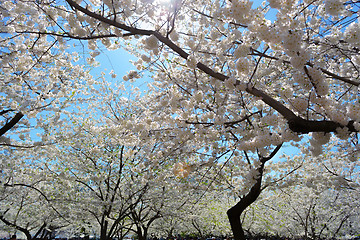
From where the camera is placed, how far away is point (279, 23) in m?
2.18

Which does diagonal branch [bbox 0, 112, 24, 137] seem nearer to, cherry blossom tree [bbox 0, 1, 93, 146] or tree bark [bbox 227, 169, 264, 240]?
cherry blossom tree [bbox 0, 1, 93, 146]

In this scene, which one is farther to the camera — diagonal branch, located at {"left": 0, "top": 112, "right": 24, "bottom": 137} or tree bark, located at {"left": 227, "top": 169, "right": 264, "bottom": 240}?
diagonal branch, located at {"left": 0, "top": 112, "right": 24, "bottom": 137}

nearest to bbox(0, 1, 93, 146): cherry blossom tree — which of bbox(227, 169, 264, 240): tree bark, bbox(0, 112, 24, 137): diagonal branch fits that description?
bbox(0, 112, 24, 137): diagonal branch

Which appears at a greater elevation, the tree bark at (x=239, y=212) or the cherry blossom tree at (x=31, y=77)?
the cherry blossom tree at (x=31, y=77)

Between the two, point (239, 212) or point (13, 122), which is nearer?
point (239, 212)

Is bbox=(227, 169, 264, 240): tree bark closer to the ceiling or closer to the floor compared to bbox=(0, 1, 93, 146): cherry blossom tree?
closer to the floor

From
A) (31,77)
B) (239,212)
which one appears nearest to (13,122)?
(31,77)

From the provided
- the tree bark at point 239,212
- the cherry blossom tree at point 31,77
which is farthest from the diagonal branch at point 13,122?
the tree bark at point 239,212

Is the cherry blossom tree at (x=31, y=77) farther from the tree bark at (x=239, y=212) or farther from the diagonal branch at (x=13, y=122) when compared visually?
the tree bark at (x=239, y=212)

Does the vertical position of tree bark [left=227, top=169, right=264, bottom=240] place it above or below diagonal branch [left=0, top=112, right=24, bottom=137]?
below

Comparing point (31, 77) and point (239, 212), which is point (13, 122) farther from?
point (239, 212)

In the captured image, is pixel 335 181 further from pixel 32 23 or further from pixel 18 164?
pixel 18 164

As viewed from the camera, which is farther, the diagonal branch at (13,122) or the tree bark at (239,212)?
the diagonal branch at (13,122)

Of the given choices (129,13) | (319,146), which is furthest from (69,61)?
(319,146)
